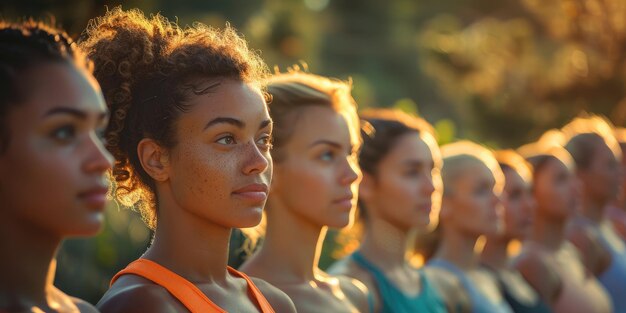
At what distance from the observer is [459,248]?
733cm

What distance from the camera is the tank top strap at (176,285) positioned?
3795mm

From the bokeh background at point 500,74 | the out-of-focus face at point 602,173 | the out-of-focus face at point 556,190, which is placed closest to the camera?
the out-of-focus face at point 556,190

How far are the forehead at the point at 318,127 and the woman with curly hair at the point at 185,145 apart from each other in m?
1.14

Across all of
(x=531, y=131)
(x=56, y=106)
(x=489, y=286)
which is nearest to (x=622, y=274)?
(x=489, y=286)

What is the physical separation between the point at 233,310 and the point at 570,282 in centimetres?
467

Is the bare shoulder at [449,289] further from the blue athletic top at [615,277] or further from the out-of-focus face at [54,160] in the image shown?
the out-of-focus face at [54,160]

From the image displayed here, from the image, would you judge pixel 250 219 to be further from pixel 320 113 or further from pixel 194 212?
pixel 320 113

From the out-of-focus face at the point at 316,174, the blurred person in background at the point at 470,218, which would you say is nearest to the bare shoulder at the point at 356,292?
the out-of-focus face at the point at 316,174

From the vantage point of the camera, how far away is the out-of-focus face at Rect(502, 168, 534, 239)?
7709mm

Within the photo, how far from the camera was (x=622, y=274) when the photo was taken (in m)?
8.91

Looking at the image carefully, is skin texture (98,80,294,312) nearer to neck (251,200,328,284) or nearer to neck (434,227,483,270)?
neck (251,200,328,284)

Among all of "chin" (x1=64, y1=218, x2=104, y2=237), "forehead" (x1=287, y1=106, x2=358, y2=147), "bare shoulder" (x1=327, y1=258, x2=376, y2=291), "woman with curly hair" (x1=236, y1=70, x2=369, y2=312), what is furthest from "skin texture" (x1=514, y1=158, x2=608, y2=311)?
"chin" (x1=64, y1=218, x2=104, y2=237)

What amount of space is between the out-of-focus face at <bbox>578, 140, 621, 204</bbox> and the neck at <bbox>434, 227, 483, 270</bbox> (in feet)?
6.25

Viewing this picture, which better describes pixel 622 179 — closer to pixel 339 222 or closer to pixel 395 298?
pixel 395 298
